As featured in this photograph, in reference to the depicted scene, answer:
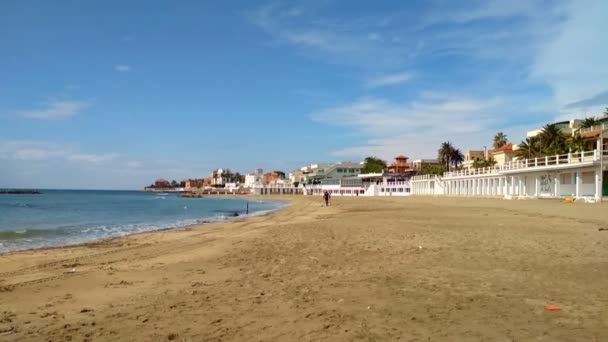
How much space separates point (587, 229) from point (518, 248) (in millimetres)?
6454

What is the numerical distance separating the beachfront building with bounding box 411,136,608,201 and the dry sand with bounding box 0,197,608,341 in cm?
2874

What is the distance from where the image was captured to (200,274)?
33.1 ft

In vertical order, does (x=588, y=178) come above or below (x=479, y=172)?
below

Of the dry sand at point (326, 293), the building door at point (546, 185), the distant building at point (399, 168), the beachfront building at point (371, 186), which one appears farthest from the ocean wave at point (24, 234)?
the distant building at point (399, 168)

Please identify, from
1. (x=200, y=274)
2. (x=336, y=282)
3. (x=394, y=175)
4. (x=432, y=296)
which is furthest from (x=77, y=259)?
(x=394, y=175)

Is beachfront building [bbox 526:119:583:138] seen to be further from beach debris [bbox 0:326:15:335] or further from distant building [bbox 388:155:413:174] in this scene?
beach debris [bbox 0:326:15:335]

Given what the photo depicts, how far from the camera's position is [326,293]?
25.0 ft

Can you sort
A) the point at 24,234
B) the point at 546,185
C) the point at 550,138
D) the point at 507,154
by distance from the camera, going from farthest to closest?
the point at 507,154, the point at 550,138, the point at 546,185, the point at 24,234

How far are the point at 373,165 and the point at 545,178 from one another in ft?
297

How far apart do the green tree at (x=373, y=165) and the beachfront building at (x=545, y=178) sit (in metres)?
55.5

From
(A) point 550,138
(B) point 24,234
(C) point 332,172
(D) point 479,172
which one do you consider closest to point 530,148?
(A) point 550,138

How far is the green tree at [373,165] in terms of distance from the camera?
13334 centimetres

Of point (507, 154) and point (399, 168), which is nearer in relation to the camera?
point (507, 154)

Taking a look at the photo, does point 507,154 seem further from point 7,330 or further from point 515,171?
point 7,330
